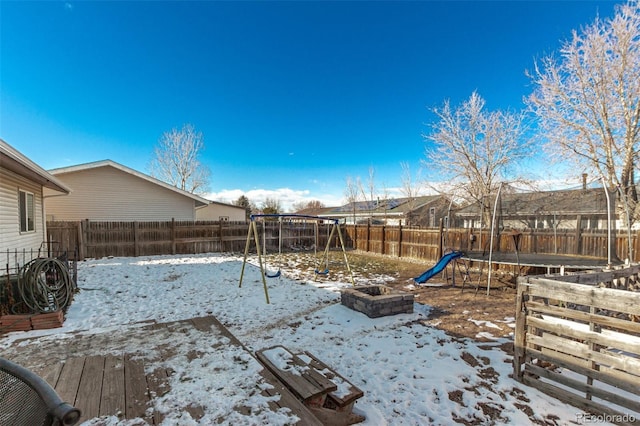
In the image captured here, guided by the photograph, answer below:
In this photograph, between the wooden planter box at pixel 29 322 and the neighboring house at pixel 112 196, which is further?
the neighboring house at pixel 112 196

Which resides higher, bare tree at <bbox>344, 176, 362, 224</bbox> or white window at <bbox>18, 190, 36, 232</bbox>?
bare tree at <bbox>344, 176, 362, 224</bbox>

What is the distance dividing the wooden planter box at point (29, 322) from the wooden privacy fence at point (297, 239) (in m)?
5.23

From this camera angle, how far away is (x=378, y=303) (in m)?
5.40

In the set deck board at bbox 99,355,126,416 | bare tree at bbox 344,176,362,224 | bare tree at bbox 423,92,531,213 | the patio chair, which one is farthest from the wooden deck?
bare tree at bbox 344,176,362,224

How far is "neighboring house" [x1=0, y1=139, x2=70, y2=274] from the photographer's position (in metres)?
6.05

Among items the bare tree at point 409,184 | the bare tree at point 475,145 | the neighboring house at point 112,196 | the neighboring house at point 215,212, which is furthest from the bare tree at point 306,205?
the neighboring house at point 112,196

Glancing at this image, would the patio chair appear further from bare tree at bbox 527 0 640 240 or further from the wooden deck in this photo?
bare tree at bbox 527 0 640 240

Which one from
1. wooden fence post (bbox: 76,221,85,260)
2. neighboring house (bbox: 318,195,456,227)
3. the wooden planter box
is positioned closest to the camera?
the wooden planter box

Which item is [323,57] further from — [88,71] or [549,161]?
[549,161]

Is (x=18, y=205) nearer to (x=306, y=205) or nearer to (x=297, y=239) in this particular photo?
(x=297, y=239)

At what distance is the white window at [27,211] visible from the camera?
7977 mm

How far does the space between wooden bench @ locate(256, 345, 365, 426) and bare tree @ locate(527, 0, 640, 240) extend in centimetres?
1318

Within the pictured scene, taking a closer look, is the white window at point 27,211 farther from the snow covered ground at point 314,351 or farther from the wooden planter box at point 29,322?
the wooden planter box at point 29,322

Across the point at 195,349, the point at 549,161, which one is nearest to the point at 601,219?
the point at 549,161
